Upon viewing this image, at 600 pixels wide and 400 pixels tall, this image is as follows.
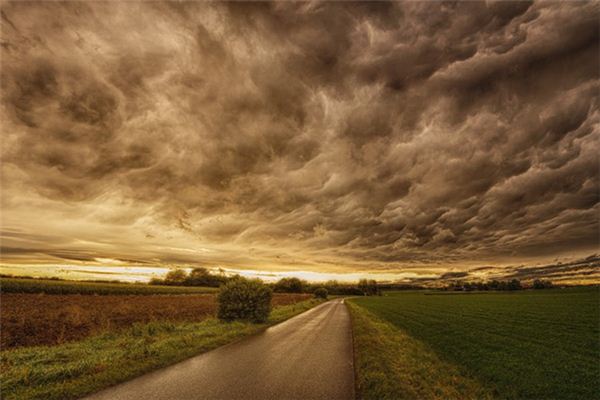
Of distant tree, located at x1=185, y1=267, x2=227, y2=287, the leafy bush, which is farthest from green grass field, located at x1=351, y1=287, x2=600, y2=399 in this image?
distant tree, located at x1=185, y1=267, x2=227, y2=287

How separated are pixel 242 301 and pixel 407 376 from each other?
15.0 m

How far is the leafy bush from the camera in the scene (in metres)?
21.5

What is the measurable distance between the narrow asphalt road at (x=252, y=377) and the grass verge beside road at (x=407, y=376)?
0.52 metres

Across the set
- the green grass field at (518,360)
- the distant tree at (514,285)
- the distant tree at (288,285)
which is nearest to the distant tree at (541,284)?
the distant tree at (514,285)

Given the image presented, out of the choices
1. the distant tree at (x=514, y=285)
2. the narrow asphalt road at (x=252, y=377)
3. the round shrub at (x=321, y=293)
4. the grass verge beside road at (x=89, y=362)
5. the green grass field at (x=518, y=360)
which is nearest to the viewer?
the narrow asphalt road at (x=252, y=377)

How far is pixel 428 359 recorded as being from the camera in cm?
1248

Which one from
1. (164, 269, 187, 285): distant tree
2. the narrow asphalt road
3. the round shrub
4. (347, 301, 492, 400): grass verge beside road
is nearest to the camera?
the narrow asphalt road

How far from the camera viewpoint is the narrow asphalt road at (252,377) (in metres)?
7.08

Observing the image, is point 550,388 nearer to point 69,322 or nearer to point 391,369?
point 391,369

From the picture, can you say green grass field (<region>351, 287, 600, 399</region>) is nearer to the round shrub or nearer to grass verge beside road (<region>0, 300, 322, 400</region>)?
grass verge beside road (<region>0, 300, 322, 400</region>)

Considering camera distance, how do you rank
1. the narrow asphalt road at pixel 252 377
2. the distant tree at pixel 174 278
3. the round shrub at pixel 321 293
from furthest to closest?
the distant tree at pixel 174 278, the round shrub at pixel 321 293, the narrow asphalt road at pixel 252 377

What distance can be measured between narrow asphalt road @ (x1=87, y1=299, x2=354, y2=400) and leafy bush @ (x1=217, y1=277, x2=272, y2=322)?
28.5 ft

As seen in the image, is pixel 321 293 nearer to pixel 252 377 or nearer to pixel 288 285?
pixel 288 285

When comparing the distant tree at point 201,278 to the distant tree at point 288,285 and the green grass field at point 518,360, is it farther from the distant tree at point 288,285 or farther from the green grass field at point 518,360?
the green grass field at point 518,360
